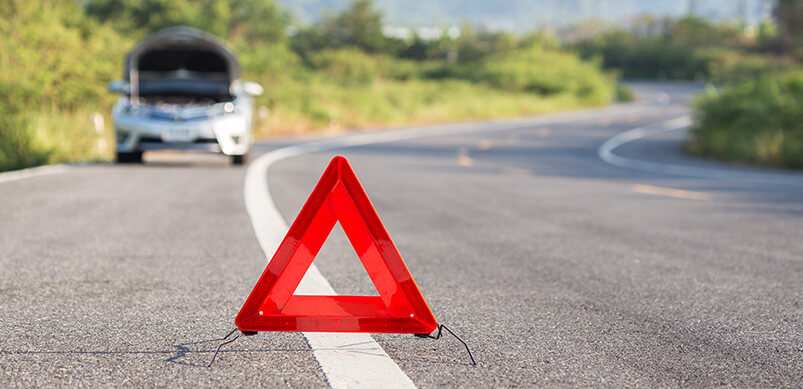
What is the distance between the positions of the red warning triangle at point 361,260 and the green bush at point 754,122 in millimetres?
17236

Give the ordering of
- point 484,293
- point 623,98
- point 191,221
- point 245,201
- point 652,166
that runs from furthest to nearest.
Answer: point 623,98 < point 652,166 < point 245,201 < point 191,221 < point 484,293

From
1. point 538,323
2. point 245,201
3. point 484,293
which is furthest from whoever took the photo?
point 245,201

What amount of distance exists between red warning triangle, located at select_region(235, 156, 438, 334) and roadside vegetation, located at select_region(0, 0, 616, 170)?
38.7ft

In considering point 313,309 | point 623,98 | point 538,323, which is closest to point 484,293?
point 538,323

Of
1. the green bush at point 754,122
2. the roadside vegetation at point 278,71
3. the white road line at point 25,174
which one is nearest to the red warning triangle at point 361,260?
the white road line at point 25,174

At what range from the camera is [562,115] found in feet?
148

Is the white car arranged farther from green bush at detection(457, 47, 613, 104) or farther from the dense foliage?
the dense foliage

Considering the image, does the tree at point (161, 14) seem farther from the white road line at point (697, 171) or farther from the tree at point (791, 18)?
the tree at point (791, 18)

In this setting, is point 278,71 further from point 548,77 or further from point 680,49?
point 680,49

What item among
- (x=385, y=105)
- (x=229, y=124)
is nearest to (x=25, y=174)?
(x=229, y=124)

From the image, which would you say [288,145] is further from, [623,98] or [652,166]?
[623,98]

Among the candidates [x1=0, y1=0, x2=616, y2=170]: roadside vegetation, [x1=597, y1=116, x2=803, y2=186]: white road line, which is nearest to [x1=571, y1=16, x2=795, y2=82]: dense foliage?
[x1=0, y1=0, x2=616, y2=170]: roadside vegetation

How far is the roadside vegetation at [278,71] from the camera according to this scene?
16.9 metres

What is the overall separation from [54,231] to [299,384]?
4498 mm
